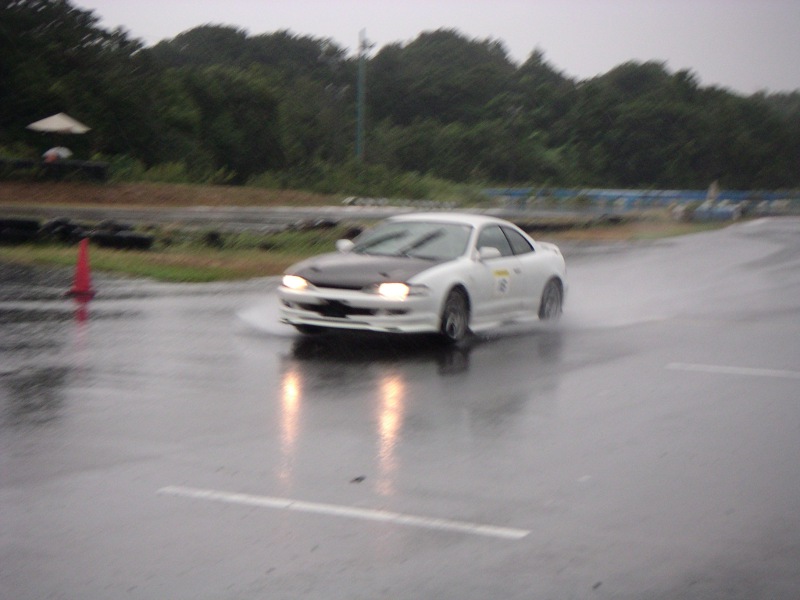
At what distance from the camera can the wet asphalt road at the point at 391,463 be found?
5730 millimetres

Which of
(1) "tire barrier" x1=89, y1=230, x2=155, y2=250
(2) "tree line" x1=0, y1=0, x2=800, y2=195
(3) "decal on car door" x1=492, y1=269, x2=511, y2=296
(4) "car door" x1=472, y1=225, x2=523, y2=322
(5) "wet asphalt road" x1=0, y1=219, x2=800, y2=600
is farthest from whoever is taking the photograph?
(2) "tree line" x1=0, y1=0, x2=800, y2=195

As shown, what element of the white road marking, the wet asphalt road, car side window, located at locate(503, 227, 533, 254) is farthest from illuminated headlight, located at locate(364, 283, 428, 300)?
the white road marking

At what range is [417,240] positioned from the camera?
14.3m

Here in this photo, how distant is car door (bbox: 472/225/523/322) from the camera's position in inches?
553

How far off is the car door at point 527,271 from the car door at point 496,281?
0.29 feet

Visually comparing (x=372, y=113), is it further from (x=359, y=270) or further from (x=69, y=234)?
(x=359, y=270)

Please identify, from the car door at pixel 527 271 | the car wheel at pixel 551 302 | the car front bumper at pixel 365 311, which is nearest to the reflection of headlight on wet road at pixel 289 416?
the car front bumper at pixel 365 311

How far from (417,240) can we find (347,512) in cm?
785

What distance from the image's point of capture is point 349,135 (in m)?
91.9

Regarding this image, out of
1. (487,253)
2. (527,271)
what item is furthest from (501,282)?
(527,271)

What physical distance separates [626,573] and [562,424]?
3.58 meters

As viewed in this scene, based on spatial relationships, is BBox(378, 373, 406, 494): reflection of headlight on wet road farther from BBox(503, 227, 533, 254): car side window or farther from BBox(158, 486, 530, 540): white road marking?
BBox(503, 227, 533, 254): car side window

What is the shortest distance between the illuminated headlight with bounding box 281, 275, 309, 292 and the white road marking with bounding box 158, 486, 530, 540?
6328 millimetres

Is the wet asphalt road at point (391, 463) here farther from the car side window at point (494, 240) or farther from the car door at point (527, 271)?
the car side window at point (494, 240)
